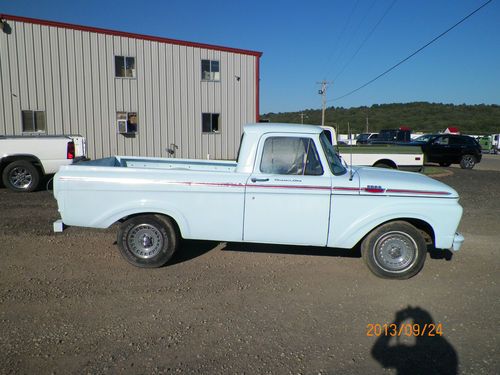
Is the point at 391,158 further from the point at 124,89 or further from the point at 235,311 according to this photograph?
the point at 124,89

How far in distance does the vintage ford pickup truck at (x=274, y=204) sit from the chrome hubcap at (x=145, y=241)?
1 cm

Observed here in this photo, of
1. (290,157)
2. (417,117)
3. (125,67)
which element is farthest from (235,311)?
(417,117)

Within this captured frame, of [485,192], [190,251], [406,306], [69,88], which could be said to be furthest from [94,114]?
[406,306]

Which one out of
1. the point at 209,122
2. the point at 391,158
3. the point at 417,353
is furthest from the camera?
the point at 209,122

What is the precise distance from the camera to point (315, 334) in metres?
3.61

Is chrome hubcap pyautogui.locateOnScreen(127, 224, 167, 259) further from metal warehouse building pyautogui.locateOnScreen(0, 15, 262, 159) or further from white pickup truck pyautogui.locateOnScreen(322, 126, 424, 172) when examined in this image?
metal warehouse building pyautogui.locateOnScreen(0, 15, 262, 159)

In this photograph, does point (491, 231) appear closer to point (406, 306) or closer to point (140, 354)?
point (406, 306)

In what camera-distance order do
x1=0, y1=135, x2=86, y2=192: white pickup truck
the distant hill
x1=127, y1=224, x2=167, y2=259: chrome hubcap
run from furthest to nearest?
the distant hill → x1=0, y1=135, x2=86, y2=192: white pickup truck → x1=127, y1=224, x2=167, y2=259: chrome hubcap

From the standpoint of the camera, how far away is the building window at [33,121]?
17375 mm

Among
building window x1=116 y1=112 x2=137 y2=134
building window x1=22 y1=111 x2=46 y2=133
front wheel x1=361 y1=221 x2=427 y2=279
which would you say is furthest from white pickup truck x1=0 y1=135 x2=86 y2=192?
building window x1=116 y1=112 x2=137 y2=134

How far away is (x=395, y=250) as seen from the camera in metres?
4.88

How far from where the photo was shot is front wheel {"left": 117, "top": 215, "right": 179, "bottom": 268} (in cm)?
500

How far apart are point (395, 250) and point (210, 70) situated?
1718 cm

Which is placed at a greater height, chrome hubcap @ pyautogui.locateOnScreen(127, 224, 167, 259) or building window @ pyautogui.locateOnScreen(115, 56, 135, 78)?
building window @ pyautogui.locateOnScreen(115, 56, 135, 78)
